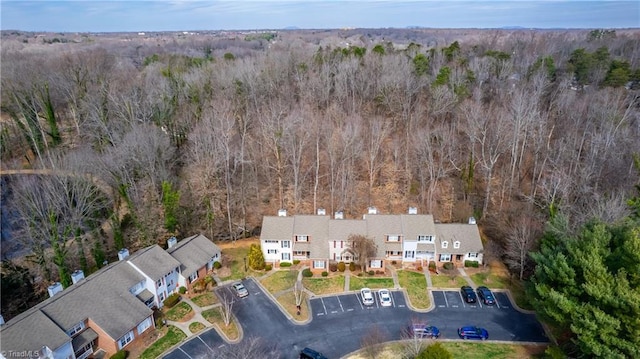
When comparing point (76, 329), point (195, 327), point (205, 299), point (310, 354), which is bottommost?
point (205, 299)

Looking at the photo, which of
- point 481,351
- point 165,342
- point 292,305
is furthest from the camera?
point 292,305

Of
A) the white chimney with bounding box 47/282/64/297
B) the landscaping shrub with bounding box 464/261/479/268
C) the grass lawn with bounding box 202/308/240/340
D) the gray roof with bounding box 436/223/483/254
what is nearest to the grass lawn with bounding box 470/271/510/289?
the landscaping shrub with bounding box 464/261/479/268

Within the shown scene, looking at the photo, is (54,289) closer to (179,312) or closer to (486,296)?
(179,312)

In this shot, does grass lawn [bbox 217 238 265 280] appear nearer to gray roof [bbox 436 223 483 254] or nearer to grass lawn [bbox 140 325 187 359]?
grass lawn [bbox 140 325 187 359]

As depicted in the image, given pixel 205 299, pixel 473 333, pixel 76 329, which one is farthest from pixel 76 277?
pixel 473 333

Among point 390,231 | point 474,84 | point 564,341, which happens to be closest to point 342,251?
point 390,231

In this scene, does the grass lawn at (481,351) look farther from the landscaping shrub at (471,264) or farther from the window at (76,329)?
the window at (76,329)

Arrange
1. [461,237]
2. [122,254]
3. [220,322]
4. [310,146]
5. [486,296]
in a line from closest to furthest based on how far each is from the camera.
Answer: [220,322], [486,296], [122,254], [461,237], [310,146]
